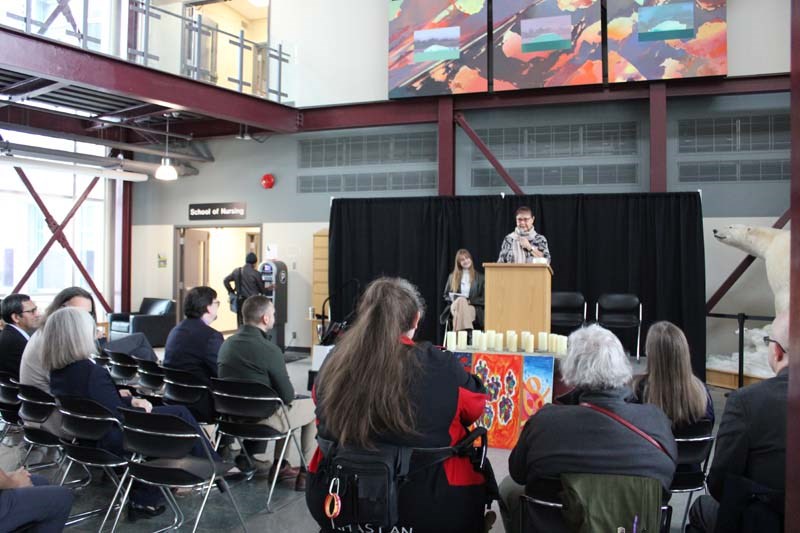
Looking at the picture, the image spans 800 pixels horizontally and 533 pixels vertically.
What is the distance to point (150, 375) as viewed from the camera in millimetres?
4125

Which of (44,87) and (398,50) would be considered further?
A: (398,50)

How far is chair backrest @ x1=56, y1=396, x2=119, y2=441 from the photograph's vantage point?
2885mm

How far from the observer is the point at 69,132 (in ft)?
31.0

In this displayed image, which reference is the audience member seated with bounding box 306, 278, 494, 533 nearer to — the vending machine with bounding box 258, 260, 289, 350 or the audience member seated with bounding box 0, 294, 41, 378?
the audience member seated with bounding box 0, 294, 41, 378

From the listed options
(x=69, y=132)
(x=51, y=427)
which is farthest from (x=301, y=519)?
(x=69, y=132)

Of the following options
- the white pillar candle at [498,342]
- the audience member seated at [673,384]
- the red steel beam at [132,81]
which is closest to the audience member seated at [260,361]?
the white pillar candle at [498,342]

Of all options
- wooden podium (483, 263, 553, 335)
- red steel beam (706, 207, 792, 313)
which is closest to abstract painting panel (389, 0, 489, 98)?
red steel beam (706, 207, 792, 313)

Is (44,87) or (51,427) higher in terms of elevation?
(44,87)

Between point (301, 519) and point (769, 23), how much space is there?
25.3 ft

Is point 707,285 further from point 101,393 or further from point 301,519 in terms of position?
point 101,393

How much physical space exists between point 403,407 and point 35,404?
2.33 metres

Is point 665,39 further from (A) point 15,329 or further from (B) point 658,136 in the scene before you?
(A) point 15,329

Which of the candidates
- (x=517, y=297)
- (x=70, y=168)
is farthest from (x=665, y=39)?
(x=70, y=168)

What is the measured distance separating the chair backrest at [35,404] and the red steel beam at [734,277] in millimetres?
7010
